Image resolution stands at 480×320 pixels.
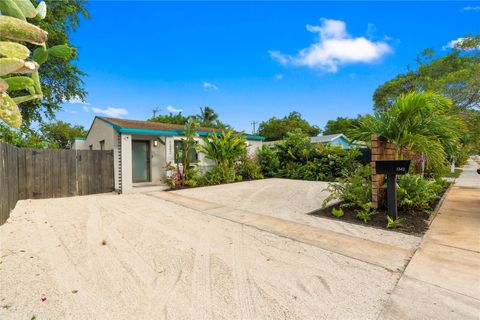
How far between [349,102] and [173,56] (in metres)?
12.8

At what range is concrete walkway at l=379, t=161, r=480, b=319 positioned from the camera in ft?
5.97

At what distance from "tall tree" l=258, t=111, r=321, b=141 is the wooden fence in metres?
25.1

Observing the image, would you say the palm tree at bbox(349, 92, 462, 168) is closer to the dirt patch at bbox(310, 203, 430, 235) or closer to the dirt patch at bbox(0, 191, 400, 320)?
the dirt patch at bbox(310, 203, 430, 235)

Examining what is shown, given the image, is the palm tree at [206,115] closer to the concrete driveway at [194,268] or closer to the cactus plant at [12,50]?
the concrete driveway at [194,268]

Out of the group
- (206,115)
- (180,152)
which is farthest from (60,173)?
(206,115)

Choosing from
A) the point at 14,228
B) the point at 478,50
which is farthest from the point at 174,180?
the point at 478,50

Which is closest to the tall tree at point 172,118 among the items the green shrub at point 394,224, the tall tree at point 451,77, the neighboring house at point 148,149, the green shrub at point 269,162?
the green shrub at point 269,162

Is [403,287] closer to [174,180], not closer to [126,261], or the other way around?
[126,261]

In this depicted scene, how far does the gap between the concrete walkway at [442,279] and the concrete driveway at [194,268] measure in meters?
0.13

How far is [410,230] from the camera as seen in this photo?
3.73 meters

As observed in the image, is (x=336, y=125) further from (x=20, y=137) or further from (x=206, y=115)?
(x=20, y=137)

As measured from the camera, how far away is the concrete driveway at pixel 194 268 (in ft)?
6.16

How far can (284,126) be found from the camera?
31.5 metres

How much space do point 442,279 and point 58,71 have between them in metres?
12.9
